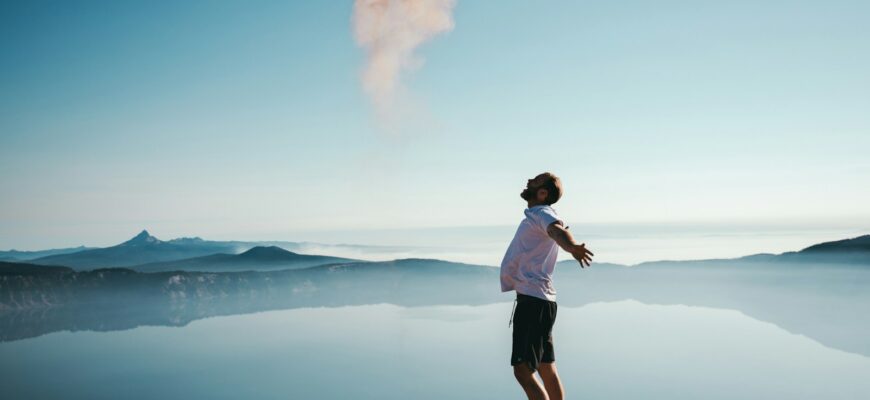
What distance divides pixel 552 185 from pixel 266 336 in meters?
153

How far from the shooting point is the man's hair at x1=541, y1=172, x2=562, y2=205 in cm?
376

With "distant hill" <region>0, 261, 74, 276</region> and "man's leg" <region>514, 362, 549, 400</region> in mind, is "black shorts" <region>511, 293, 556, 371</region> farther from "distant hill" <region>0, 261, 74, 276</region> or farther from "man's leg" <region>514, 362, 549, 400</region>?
"distant hill" <region>0, 261, 74, 276</region>

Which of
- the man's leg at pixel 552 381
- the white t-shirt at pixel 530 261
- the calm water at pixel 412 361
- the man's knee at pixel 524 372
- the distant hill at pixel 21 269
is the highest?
the white t-shirt at pixel 530 261

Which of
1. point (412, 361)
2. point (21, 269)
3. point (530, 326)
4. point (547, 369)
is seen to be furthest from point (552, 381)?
point (21, 269)

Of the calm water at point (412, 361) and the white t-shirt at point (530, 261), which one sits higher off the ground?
the white t-shirt at point (530, 261)

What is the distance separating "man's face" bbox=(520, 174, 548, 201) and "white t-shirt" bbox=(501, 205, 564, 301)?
0.71ft

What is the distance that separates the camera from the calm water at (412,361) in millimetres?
80438

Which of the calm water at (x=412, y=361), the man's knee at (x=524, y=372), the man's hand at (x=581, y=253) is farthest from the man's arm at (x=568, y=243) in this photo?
the calm water at (x=412, y=361)

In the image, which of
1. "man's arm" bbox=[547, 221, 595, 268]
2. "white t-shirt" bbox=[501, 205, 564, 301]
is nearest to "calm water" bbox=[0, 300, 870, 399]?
"white t-shirt" bbox=[501, 205, 564, 301]

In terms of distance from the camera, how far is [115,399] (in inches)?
2259

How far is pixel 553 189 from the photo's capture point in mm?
3762

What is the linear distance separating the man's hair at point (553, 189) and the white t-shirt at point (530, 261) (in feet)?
0.64

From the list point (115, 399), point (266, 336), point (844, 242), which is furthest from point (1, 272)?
point (844, 242)

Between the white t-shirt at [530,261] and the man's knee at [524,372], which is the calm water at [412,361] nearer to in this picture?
the man's knee at [524,372]
